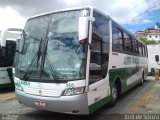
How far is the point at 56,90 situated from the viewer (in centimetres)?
616

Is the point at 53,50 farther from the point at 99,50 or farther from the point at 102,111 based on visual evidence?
the point at 102,111

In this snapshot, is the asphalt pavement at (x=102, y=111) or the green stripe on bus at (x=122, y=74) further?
the green stripe on bus at (x=122, y=74)

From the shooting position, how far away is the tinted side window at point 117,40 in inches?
337

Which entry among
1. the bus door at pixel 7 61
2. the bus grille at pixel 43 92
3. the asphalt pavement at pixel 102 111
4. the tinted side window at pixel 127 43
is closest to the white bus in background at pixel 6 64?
the bus door at pixel 7 61

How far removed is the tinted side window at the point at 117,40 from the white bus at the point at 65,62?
0.76 meters

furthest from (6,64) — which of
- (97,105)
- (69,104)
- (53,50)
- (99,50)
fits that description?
(69,104)

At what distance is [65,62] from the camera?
6.27 meters

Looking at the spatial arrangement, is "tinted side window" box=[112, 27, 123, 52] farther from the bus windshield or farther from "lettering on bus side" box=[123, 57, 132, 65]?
the bus windshield

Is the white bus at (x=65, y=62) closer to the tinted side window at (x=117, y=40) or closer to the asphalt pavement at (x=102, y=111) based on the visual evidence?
the asphalt pavement at (x=102, y=111)

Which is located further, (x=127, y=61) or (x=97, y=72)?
(x=127, y=61)

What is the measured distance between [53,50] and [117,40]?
10.6 ft

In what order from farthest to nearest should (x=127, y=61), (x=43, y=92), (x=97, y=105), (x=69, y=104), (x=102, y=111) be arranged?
(x=127, y=61) < (x=102, y=111) < (x=97, y=105) < (x=43, y=92) < (x=69, y=104)

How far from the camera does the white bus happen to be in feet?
19.9

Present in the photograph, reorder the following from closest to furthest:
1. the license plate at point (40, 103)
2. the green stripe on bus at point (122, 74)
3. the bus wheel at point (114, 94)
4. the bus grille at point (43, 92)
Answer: the bus grille at point (43, 92)
the license plate at point (40, 103)
the green stripe on bus at point (122, 74)
the bus wheel at point (114, 94)
